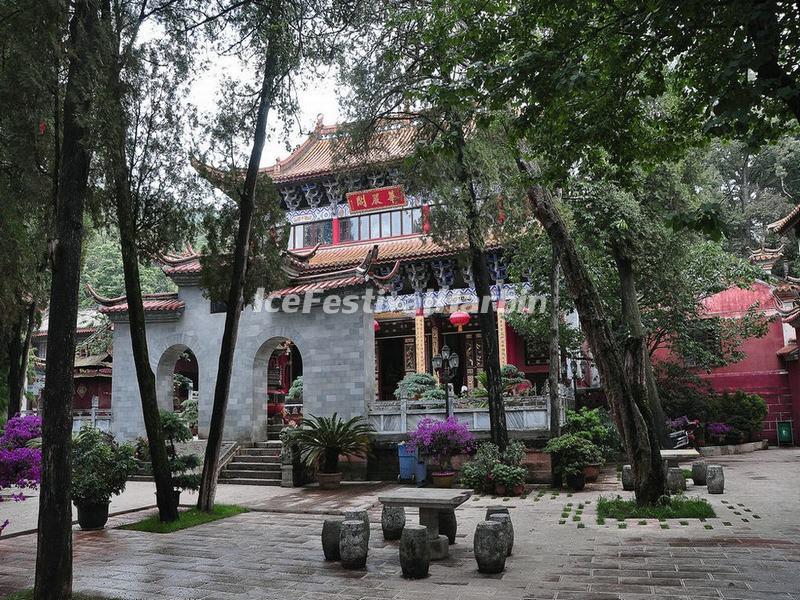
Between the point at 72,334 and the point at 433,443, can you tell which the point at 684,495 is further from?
the point at 72,334

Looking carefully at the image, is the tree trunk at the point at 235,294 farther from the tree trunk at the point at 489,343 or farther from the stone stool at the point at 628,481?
the stone stool at the point at 628,481

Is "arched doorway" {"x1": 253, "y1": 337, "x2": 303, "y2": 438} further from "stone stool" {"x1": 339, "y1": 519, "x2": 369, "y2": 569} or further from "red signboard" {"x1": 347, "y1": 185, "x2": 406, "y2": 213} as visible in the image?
"stone stool" {"x1": 339, "y1": 519, "x2": 369, "y2": 569}

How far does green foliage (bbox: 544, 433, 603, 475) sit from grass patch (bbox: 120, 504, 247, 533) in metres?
5.68

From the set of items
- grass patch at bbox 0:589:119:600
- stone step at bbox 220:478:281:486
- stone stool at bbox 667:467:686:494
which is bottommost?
stone step at bbox 220:478:281:486

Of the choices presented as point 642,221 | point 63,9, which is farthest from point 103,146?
point 642,221

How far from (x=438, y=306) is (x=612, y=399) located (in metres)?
13.0

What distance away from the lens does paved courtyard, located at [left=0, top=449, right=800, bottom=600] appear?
4.98 m

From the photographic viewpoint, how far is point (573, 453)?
11.4 meters

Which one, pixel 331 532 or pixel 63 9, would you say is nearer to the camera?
pixel 63 9

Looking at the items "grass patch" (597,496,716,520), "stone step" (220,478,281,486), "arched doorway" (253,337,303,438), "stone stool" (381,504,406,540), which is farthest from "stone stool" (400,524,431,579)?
"arched doorway" (253,337,303,438)

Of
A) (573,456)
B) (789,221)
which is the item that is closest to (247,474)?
(573,456)

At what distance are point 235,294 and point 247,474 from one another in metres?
5.98

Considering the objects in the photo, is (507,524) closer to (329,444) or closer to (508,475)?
(508,475)

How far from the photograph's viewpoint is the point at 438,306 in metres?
21.1
